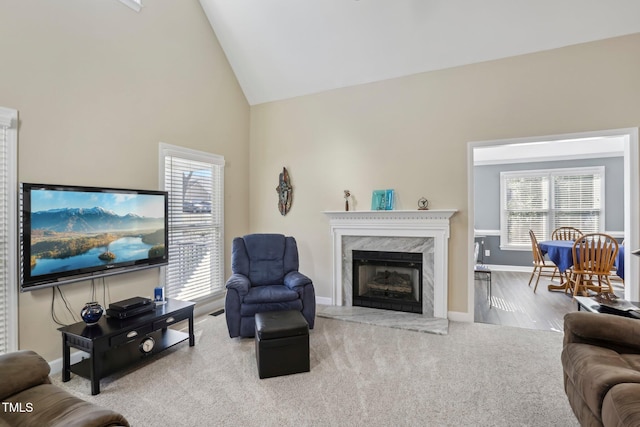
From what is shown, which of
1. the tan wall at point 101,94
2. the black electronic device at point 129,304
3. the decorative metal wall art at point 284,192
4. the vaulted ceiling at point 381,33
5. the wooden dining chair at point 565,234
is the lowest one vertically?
the black electronic device at point 129,304

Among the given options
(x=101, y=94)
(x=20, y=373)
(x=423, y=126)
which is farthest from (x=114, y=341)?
(x=423, y=126)

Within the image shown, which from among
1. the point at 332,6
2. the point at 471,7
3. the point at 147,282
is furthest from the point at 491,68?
the point at 147,282

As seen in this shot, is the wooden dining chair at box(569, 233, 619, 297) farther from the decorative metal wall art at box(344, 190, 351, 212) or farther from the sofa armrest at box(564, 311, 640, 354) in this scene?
the decorative metal wall art at box(344, 190, 351, 212)

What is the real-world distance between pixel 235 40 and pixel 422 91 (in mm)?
2592

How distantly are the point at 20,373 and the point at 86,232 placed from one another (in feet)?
5.24

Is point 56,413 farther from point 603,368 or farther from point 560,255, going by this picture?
point 560,255

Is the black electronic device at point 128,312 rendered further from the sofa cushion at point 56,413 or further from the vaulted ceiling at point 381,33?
the vaulted ceiling at point 381,33

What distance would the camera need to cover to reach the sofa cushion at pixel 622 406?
4.19ft

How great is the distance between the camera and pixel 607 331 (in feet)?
6.20

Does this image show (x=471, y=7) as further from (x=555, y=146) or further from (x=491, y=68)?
(x=555, y=146)

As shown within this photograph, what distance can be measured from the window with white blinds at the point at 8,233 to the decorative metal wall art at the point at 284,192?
2978mm

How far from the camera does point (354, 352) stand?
3031 millimetres

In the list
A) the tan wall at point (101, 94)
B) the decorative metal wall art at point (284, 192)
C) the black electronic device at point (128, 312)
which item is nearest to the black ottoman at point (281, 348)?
the black electronic device at point (128, 312)

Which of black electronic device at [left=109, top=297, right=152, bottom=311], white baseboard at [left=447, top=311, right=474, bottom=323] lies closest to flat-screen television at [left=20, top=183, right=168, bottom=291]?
black electronic device at [left=109, top=297, right=152, bottom=311]
